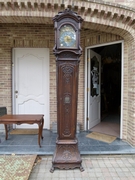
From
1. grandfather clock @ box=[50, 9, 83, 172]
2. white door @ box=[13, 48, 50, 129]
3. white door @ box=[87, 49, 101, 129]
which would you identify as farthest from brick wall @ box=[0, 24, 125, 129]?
grandfather clock @ box=[50, 9, 83, 172]

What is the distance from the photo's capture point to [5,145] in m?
3.22

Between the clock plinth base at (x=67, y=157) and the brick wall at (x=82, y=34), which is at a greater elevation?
the brick wall at (x=82, y=34)

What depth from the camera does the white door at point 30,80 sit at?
421 cm

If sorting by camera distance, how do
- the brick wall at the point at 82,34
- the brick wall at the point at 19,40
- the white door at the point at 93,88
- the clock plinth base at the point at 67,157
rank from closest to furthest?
the clock plinth base at the point at 67,157, the brick wall at the point at 82,34, the brick wall at the point at 19,40, the white door at the point at 93,88

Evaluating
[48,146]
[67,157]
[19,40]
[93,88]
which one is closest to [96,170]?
[67,157]

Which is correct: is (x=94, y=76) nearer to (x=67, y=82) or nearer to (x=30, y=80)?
(x=30, y=80)

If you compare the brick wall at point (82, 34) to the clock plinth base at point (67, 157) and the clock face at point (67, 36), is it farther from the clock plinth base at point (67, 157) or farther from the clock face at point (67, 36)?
the clock plinth base at point (67, 157)

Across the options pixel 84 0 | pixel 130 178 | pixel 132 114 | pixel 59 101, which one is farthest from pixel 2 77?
pixel 130 178

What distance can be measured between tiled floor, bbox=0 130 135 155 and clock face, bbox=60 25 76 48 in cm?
198

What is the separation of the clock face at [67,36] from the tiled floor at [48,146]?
1982 millimetres

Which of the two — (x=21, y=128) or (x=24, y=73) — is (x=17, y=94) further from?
(x=21, y=128)

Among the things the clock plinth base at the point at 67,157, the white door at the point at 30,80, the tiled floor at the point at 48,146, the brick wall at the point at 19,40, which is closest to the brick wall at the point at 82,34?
the brick wall at the point at 19,40

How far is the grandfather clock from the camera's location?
2.36m

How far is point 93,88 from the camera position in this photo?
4430mm
